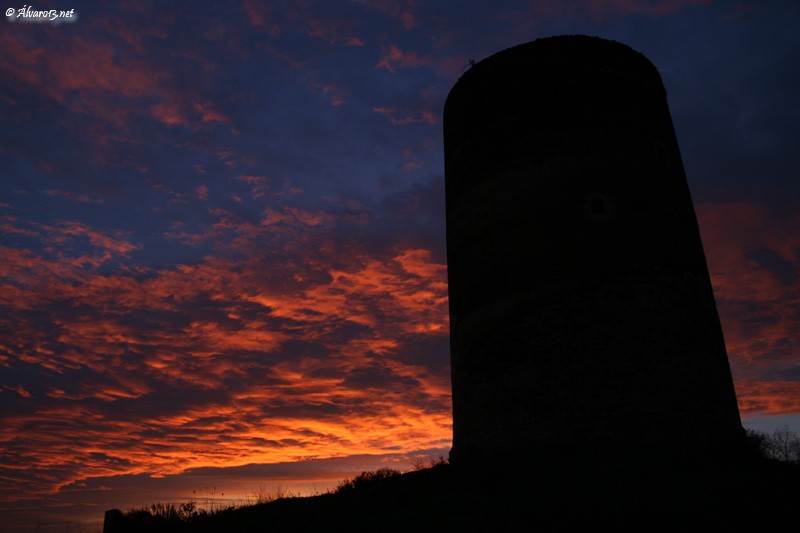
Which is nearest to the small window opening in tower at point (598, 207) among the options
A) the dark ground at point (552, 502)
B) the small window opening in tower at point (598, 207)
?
the small window opening in tower at point (598, 207)

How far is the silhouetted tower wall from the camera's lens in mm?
12383

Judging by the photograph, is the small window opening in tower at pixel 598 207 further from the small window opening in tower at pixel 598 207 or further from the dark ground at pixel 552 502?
the dark ground at pixel 552 502

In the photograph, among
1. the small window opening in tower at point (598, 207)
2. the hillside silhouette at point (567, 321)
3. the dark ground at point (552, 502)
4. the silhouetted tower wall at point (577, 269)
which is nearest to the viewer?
the dark ground at point (552, 502)

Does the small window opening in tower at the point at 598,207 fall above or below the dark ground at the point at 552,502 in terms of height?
above

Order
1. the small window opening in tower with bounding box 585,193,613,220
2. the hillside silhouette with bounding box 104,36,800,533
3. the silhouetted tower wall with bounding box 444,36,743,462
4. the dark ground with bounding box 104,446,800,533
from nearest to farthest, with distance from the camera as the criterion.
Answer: the dark ground with bounding box 104,446,800,533 < the hillside silhouette with bounding box 104,36,800,533 < the silhouetted tower wall with bounding box 444,36,743,462 < the small window opening in tower with bounding box 585,193,613,220

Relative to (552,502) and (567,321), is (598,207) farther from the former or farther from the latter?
(552,502)

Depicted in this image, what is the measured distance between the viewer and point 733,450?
11828 millimetres

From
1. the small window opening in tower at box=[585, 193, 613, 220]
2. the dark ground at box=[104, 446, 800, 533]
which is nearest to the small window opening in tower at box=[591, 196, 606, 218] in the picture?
the small window opening in tower at box=[585, 193, 613, 220]

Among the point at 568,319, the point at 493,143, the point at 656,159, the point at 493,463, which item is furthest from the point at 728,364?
the point at 493,143

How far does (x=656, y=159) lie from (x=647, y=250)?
2589mm

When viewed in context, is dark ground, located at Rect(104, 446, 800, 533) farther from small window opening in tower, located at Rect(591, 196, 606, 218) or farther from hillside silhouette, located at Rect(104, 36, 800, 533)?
small window opening in tower, located at Rect(591, 196, 606, 218)

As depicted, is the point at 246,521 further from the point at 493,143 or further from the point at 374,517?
the point at 493,143

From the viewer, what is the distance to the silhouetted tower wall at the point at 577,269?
12383 millimetres

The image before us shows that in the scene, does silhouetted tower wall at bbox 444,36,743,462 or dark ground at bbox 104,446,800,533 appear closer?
dark ground at bbox 104,446,800,533
